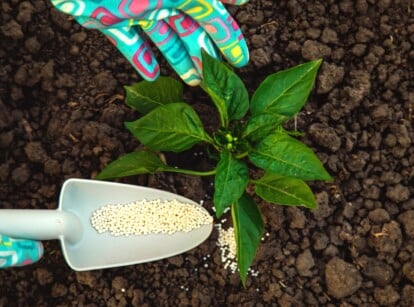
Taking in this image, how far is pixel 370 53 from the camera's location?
5.22ft

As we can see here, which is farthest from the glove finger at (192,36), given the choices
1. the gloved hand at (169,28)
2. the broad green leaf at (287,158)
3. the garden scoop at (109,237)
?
the garden scoop at (109,237)

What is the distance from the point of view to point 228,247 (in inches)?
61.0

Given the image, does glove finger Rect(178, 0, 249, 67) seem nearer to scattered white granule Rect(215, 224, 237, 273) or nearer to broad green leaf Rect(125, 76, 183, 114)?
broad green leaf Rect(125, 76, 183, 114)

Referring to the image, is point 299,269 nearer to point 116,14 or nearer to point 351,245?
point 351,245

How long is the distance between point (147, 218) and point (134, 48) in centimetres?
41

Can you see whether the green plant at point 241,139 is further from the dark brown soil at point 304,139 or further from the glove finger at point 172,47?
the dark brown soil at point 304,139

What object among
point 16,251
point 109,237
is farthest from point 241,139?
point 16,251

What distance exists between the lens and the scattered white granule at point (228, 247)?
154 centimetres

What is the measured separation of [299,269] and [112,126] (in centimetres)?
57

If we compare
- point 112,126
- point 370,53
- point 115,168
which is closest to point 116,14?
point 115,168

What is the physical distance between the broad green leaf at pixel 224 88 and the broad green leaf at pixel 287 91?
0.04 metres

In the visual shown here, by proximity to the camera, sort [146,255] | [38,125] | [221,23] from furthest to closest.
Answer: [38,125] < [146,255] < [221,23]

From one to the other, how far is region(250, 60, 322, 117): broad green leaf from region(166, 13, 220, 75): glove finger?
0.15 m

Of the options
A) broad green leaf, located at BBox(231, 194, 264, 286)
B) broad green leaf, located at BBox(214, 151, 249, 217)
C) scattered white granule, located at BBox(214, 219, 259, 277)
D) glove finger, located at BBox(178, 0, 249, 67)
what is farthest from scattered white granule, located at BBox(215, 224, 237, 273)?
glove finger, located at BBox(178, 0, 249, 67)
